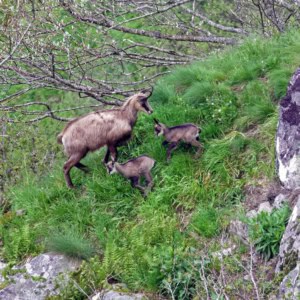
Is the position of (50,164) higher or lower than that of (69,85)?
lower

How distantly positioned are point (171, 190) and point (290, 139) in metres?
1.64

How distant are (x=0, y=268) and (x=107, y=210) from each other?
4.84ft

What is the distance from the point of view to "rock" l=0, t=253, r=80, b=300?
777cm

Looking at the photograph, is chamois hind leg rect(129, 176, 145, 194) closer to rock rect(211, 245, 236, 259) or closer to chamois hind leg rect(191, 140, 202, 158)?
chamois hind leg rect(191, 140, 202, 158)

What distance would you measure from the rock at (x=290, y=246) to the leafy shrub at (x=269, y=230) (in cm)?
25

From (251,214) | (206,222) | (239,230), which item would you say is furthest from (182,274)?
(251,214)

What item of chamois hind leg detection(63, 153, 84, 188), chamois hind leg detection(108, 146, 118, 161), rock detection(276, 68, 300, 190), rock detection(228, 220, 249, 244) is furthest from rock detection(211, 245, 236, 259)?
chamois hind leg detection(63, 153, 84, 188)

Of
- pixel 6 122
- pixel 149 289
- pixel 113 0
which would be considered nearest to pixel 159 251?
pixel 149 289

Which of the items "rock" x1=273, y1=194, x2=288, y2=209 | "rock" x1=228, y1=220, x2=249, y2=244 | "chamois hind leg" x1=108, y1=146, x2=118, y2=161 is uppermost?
"rock" x1=273, y1=194, x2=288, y2=209

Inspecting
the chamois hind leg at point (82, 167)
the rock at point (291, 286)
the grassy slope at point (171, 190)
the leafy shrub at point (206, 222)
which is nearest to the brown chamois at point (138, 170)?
the grassy slope at point (171, 190)

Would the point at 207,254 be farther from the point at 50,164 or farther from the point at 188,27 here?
the point at 188,27

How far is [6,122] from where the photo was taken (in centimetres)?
1134

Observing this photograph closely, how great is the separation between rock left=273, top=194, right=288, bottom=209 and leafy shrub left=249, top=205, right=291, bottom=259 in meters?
0.17

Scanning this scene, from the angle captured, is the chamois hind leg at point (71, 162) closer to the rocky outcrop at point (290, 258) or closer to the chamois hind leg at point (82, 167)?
the chamois hind leg at point (82, 167)
